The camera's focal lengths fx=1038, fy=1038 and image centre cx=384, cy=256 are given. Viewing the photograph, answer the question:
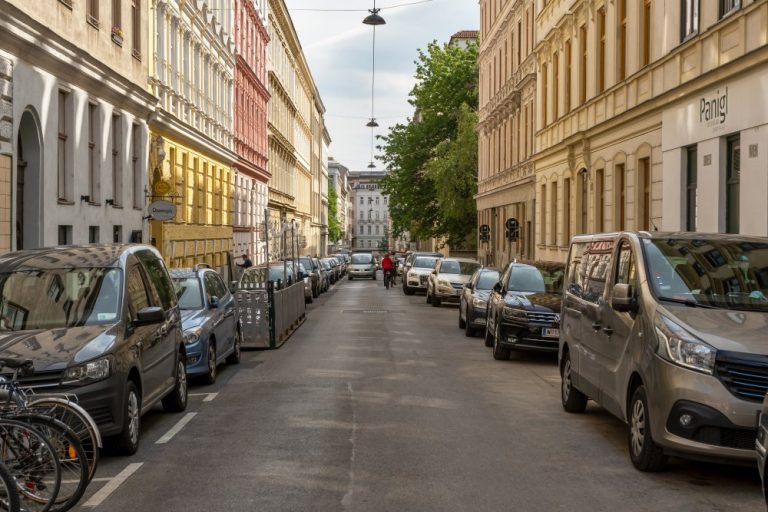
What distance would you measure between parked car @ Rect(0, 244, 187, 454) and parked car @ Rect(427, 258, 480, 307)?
22.2 meters

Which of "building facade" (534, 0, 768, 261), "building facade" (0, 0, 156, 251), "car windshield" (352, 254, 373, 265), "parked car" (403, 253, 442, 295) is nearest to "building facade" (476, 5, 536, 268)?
"parked car" (403, 253, 442, 295)

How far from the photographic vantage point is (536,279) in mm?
18172

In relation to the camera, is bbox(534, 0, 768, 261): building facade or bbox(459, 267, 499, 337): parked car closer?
bbox(534, 0, 768, 261): building facade

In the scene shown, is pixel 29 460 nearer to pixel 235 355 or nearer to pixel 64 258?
pixel 64 258

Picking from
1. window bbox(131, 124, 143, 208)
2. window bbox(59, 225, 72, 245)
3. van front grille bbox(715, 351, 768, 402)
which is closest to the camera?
van front grille bbox(715, 351, 768, 402)

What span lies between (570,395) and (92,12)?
15.8 m

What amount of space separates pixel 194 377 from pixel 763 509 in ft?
27.8

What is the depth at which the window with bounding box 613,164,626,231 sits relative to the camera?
2639cm

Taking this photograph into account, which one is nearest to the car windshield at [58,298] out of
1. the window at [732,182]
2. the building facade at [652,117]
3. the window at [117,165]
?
the building facade at [652,117]

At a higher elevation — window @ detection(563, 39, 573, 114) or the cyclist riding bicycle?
window @ detection(563, 39, 573, 114)

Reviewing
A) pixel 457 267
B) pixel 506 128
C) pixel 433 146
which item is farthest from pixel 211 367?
pixel 433 146

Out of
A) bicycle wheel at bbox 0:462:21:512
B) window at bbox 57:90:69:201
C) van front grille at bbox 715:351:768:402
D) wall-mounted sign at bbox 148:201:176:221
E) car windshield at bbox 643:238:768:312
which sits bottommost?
bicycle wheel at bbox 0:462:21:512

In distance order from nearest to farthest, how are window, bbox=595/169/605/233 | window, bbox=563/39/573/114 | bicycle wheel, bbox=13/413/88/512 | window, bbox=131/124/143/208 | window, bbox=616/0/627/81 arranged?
bicycle wheel, bbox=13/413/88/512 → window, bbox=616/0/627/81 → window, bbox=131/124/143/208 → window, bbox=595/169/605/233 → window, bbox=563/39/573/114

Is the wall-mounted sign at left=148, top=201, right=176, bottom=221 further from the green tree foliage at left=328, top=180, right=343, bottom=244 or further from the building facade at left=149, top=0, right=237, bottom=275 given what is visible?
the green tree foliage at left=328, top=180, right=343, bottom=244
